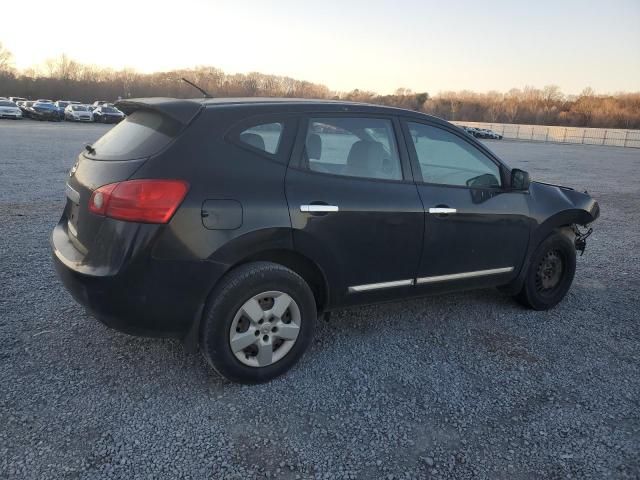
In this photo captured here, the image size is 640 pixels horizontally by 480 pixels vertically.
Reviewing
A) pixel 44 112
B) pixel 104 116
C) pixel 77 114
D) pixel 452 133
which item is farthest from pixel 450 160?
pixel 44 112

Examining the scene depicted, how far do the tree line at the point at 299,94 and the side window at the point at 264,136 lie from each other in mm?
65990

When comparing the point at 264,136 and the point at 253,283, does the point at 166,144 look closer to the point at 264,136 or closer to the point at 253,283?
the point at 264,136

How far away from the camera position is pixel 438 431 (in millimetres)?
2877

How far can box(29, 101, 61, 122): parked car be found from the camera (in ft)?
132

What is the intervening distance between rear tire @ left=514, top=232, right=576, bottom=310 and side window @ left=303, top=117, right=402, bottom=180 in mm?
1791

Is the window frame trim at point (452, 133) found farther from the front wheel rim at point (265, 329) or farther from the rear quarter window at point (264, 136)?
the front wheel rim at point (265, 329)

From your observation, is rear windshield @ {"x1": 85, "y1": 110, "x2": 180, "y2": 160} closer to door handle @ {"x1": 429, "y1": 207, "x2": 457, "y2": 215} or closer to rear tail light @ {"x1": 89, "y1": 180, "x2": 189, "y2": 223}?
rear tail light @ {"x1": 89, "y1": 180, "x2": 189, "y2": 223}

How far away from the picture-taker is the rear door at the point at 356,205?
323 cm

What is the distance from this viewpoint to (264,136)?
3201 millimetres

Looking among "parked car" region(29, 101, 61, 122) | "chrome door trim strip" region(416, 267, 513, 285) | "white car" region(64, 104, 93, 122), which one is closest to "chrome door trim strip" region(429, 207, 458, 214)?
"chrome door trim strip" region(416, 267, 513, 285)

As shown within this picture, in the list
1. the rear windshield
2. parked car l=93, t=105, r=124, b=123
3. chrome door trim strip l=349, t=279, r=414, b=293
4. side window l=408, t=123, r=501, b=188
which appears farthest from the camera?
parked car l=93, t=105, r=124, b=123

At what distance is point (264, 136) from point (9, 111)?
141 feet

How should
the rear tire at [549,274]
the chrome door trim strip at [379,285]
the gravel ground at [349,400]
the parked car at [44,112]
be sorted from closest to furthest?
the gravel ground at [349,400] → the chrome door trim strip at [379,285] → the rear tire at [549,274] → the parked car at [44,112]

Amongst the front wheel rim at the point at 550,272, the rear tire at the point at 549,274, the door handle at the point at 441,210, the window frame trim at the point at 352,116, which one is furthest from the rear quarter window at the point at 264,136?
the front wheel rim at the point at 550,272
